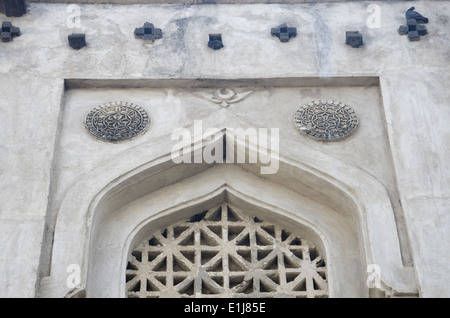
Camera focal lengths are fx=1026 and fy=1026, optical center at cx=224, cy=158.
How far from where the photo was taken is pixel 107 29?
31.3ft

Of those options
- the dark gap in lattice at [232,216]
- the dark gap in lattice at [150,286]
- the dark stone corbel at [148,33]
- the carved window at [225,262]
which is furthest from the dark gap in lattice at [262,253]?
the dark stone corbel at [148,33]

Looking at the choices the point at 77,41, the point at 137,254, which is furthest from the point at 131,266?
the point at 77,41

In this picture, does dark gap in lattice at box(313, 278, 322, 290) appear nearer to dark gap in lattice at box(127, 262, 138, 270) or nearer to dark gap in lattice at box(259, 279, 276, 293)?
dark gap in lattice at box(259, 279, 276, 293)

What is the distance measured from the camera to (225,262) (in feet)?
26.7

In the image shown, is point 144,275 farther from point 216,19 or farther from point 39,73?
point 216,19

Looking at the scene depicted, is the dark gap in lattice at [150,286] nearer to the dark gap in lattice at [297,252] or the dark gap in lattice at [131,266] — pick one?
the dark gap in lattice at [131,266]

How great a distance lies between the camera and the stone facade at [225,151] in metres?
7.87

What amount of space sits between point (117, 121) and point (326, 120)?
70.3 inches

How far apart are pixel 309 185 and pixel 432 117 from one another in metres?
1.22

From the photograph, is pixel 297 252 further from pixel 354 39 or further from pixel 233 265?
pixel 354 39

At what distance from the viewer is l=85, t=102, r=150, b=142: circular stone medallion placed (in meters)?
8.62

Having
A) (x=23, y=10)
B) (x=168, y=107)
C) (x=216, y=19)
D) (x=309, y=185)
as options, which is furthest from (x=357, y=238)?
(x=23, y=10)

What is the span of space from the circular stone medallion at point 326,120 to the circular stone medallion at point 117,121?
4.39 ft
